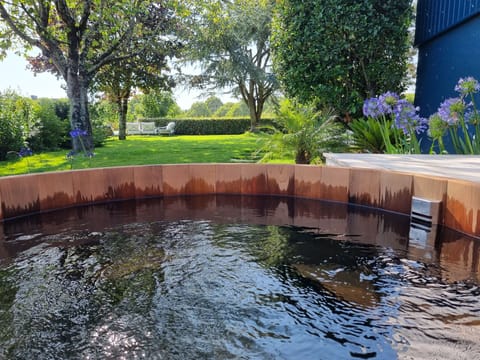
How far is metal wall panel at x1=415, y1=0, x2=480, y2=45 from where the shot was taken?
483cm

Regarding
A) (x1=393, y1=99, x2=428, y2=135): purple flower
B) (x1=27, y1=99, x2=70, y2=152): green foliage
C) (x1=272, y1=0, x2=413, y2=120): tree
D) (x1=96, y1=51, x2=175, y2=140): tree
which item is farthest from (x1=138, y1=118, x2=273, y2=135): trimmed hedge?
(x1=393, y1=99, x2=428, y2=135): purple flower

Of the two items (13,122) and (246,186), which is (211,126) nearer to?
→ (13,122)

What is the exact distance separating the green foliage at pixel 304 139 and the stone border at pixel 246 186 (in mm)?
1383

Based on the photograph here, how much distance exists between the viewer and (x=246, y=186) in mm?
3738

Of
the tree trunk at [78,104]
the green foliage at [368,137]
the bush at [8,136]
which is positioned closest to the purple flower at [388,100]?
the green foliage at [368,137]

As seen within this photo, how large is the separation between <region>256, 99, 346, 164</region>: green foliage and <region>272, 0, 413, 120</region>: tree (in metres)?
0.80

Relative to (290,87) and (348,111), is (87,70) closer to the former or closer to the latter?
(290,87)

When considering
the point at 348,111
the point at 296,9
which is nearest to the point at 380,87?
the point at 348,111

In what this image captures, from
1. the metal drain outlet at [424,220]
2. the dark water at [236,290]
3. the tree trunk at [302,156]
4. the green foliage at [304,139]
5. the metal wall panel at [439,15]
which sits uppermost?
the metal wall panel at [439,15]

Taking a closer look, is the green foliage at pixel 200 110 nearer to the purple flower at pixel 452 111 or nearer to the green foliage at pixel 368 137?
the green foliage at pixel 368 137

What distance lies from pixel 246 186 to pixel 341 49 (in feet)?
9.92

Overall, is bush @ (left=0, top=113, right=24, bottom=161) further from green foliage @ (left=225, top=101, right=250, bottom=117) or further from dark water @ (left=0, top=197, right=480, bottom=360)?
green foliage @ (left=225, top=101, right=250, bottom=117)

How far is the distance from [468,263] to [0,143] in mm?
7256

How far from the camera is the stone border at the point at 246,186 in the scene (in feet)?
8.60
